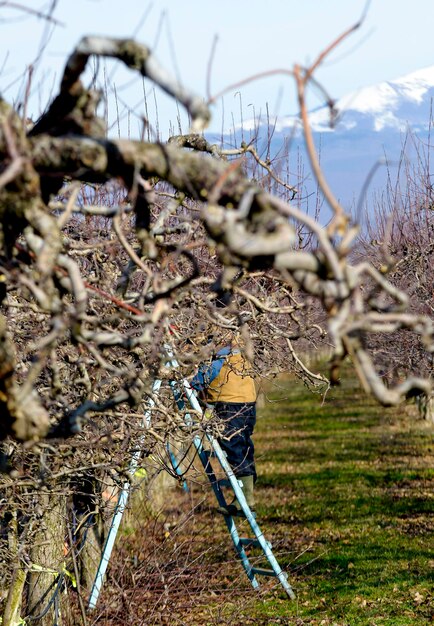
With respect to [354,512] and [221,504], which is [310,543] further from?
[221,504]

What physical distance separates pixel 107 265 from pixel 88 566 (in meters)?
4.29

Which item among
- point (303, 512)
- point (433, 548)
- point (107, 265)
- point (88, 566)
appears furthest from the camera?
point (303, 512)

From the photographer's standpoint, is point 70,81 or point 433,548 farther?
point 433,548

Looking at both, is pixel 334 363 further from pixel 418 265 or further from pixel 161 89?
pixel 418 265

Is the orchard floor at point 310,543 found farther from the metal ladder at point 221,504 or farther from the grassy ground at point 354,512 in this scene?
the metal ladder at point 221,504

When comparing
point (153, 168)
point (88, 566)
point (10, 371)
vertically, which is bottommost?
point (88, 566)

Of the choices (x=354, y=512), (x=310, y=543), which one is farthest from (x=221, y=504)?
(x=354, y=512)

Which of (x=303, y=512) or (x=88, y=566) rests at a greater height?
(x=88, y=566)

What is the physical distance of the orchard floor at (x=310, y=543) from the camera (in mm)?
8102

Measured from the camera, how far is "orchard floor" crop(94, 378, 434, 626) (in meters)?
8.10

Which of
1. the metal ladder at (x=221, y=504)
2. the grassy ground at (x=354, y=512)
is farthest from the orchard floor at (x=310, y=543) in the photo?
the metal ladder at (x=221, y=504)

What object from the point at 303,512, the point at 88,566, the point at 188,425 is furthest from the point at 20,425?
the point at 303,512

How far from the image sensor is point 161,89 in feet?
9.32

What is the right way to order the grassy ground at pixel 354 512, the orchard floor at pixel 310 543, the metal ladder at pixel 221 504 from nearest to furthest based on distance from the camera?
the metal ladder at pixel 221 504
the orchard floor at pixel 310 543
the grassy ground at pixel 354 512
